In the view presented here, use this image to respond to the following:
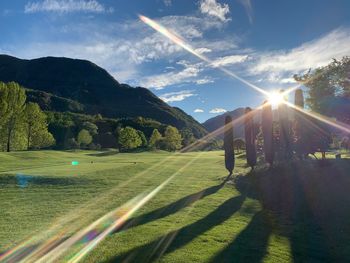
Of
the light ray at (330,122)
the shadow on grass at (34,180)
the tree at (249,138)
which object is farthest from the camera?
the light ray at (330,122)

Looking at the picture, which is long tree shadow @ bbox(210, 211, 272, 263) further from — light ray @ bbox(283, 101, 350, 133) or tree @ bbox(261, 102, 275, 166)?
light ray @ bbox(283, 101, 350, 133)

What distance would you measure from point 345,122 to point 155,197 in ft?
88.7

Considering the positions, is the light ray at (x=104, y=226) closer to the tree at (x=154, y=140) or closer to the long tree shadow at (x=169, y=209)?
the long tree shadow at (x=169, y=209)

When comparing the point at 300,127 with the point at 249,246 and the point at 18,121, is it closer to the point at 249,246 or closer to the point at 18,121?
the point at 249,246

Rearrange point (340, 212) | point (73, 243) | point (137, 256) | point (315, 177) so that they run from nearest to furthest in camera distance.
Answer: point (137, 256)
point (73, 243)
point (340, 212)
point (315, 177)

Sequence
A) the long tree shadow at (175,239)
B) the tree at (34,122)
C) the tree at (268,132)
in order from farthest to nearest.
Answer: the tree at (34,122)
the tree at (268,132)
the long tree shadow at (175,239)

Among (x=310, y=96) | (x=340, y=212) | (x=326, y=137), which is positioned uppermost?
(x=310, y=96)

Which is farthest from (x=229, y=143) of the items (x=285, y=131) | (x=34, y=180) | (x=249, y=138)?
(x=34, y=180)

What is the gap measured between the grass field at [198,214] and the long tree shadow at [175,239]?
0.03m

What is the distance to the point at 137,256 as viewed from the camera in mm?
10164

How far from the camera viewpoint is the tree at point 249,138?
107ft

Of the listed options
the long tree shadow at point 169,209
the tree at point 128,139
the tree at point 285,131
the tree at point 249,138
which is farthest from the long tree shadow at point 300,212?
the tree at point 128,139

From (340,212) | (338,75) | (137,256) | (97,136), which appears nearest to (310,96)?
(338,75)

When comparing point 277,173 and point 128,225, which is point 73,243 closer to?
point 128,225
